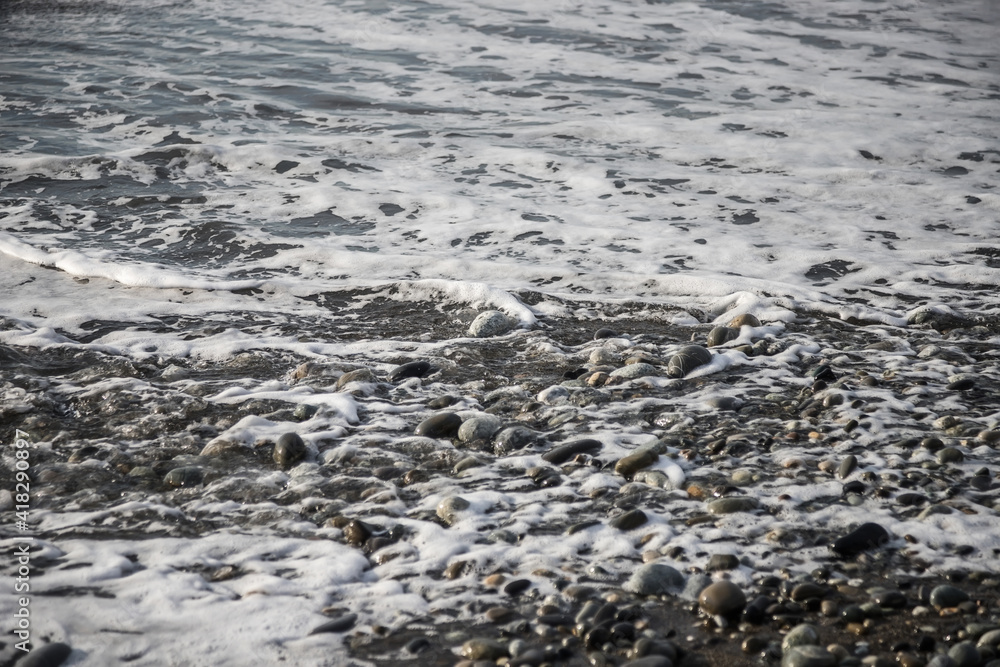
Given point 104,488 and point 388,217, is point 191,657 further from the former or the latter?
point 388,217

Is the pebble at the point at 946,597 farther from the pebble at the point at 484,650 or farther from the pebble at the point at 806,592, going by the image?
the pebble at the point at 484,650

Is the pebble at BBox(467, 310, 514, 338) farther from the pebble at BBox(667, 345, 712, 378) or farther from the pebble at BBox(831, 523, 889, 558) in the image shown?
the pebble at BBox(831, 523, 889, 558)

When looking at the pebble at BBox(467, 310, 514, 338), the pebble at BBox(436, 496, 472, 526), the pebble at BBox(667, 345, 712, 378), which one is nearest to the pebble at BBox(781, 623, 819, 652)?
the pebble at BBox(436, 496, 472, 526)

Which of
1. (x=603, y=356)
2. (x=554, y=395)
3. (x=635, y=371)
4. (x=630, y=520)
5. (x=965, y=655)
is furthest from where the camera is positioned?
(x=603, y=356)

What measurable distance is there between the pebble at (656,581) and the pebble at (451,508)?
62cm

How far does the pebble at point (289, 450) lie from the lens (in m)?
3.04

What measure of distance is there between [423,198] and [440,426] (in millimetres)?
3236

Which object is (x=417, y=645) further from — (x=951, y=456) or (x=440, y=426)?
(x=951, y=456)

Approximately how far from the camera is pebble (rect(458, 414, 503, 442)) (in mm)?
3176

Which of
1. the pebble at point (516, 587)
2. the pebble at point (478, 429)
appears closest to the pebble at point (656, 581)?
the pebble at point (516, 587)

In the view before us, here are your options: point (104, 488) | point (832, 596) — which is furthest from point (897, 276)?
point (104, 488)

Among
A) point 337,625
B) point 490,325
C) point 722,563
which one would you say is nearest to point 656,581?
point 722,563

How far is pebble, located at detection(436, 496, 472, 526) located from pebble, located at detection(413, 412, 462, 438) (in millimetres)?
481

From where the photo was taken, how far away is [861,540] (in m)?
2.45
